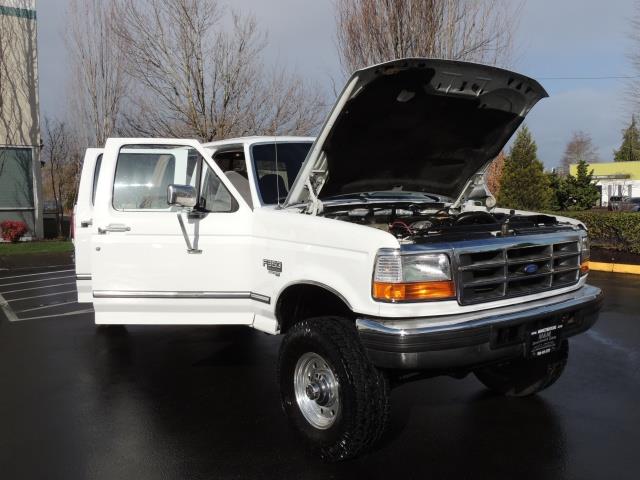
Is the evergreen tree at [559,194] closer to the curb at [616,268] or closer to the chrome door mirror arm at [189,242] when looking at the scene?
the curb at [616,268]

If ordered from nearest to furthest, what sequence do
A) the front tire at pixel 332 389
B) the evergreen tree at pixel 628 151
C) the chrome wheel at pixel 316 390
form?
1. the front tire at pixel 332 389
2. the chrome wheel at pixel 316 390
3. the evergreen tree at pixel 628 151

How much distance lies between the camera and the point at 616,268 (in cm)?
1132

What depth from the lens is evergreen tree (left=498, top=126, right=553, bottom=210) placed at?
17172mm

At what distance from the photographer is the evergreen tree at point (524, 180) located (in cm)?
1717

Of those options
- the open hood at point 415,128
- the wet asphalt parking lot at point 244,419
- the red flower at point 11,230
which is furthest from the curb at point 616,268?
the red flower at point 11,230

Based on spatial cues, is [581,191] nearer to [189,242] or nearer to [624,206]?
[624,206]

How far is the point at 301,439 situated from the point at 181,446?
32.0 inches

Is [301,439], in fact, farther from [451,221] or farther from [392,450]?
[451,221]

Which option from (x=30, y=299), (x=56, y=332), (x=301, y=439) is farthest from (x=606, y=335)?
(x=30, y=299)

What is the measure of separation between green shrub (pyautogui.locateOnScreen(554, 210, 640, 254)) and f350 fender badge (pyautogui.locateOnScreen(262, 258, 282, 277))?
10330 millimetres

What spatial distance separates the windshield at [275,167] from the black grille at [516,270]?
1.74m

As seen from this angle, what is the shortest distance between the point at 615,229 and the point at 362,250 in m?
11.0

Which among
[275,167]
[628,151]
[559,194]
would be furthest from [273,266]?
[628,151]

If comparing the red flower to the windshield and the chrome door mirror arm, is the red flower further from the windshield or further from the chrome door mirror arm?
the chrome door mirror arm
